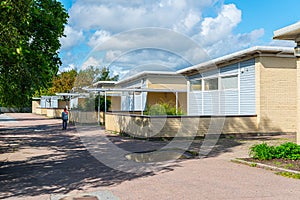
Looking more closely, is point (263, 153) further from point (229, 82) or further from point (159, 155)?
point (229, 82)

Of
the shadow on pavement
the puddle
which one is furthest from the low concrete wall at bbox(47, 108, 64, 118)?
the puddle

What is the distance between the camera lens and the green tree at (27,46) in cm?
681

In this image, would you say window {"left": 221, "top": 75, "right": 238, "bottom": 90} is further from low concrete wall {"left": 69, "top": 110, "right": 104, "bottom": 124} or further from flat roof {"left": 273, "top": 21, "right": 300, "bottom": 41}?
low concrete wall {"left": 69, "top": 110, "right": 104, "bottom": 124}

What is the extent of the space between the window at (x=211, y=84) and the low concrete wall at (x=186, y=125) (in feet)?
14.5

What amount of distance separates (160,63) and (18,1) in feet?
62.7

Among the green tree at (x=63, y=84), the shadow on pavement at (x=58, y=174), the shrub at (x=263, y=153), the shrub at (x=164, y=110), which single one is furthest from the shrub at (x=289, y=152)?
the green tree at (x=63, y=84)

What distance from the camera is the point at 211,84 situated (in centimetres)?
2253

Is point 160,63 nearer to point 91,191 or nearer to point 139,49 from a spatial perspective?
point 139,49

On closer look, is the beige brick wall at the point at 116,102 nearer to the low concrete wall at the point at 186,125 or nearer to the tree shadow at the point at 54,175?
the low concrete wall at the point at 186,125

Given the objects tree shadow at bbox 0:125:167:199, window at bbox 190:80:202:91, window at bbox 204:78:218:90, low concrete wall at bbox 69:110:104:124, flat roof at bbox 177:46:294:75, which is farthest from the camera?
low concrete wall at bbox 69:110:104:124

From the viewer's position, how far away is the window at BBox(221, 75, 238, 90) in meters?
19.7

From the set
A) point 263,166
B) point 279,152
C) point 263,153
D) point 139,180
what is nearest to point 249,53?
point 279,152

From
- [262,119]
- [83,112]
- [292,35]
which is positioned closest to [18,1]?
[292,35]

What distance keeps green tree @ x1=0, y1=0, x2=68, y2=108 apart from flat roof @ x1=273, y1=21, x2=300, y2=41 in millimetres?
7443
